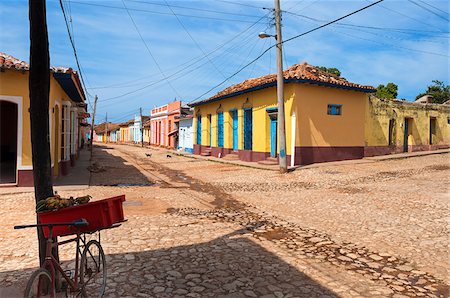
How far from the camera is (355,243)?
511 centimetres

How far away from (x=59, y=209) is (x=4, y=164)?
14.0 m

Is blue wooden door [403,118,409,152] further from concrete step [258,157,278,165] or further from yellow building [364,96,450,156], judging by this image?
concrete step [258,157,278,165]

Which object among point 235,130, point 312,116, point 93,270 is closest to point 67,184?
point 93,270

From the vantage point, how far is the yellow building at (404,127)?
1809 centimetres

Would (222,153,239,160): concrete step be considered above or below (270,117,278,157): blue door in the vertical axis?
below

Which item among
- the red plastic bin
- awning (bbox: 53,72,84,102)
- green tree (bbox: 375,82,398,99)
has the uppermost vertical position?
green tree (bbox: 375,82,398,99)

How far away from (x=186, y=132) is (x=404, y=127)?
17.5 metres

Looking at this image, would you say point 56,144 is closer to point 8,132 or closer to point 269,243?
point 8,132

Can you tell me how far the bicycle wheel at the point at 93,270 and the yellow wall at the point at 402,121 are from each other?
657 inches

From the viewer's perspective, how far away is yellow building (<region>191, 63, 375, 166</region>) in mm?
15305

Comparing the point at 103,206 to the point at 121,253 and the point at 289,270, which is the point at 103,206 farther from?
the point at 289,270

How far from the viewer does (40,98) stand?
329 centimetres

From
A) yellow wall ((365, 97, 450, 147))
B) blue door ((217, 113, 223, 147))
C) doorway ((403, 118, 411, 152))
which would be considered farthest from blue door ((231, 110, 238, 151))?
doorway ((403, 118, 411, 152))

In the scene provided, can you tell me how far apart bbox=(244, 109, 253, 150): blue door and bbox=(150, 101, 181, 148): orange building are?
50.3 ft
